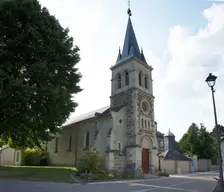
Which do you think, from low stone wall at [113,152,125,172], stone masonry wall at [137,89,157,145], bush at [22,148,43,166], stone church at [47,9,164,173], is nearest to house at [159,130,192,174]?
stone church at [47,9,164,173]

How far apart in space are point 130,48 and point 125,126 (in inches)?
466

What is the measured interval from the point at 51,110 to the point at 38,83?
6.67 feet

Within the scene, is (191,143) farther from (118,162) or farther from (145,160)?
(118,162)

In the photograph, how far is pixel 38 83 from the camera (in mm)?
14703

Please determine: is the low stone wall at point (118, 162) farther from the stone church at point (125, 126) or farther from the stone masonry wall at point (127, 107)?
the stone masonry wall at point (127, 107)

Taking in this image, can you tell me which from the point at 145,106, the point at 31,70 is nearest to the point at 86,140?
the point at 145,106

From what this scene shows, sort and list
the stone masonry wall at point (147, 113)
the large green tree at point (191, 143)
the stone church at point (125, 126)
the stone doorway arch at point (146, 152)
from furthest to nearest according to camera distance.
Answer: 1. the large green tree at point (191, 143)
2. the stone masonry wall at point (147, 113)
3. the stone doorway arch at point (146, 152)
4. the stone church at point (125, 126)

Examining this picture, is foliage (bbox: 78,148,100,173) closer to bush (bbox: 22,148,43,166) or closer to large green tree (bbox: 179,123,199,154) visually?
bush (bbox: 22,148,43,166)

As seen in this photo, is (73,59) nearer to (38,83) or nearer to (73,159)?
(38,83)

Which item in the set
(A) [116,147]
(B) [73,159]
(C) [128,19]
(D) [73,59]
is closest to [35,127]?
(D) [73,59]

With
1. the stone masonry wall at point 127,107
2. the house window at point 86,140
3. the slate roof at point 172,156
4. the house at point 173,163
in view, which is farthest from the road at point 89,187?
the slate roof at point 172,156

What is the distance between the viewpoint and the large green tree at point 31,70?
13.1m

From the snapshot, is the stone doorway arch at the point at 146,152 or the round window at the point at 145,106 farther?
the round window at the point at 145,106

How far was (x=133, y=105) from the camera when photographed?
28.0m
